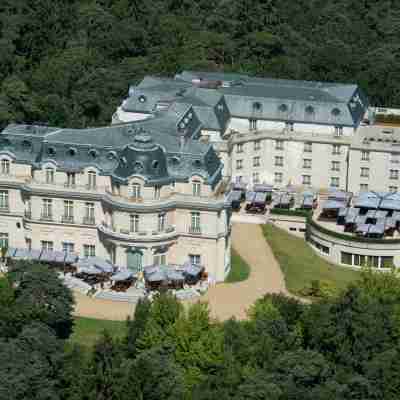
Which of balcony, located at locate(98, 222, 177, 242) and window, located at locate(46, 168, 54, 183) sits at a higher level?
window, located at locate(46, 168, 54, 183)

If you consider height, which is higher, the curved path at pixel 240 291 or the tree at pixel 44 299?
the tree at pixel 44 299

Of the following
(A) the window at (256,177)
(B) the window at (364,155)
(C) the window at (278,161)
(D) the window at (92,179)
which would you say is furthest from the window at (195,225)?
(B) the window at (364,155)

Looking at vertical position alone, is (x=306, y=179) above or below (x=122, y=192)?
below

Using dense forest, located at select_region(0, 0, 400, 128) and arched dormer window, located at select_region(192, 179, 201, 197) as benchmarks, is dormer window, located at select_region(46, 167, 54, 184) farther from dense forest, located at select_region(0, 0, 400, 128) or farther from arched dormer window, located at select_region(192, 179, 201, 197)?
dense forest, located at select_region(0, 0, 400, 128)

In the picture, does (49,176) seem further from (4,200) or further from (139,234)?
(139,234)

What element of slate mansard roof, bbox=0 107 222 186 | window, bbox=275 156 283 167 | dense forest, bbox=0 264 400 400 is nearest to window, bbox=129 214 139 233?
slate mansard roof, bbox=0 107 222 186

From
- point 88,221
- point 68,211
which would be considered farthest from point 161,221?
point 68,211

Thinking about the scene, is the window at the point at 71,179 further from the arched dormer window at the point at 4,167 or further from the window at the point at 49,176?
the arched dormer window at the point at 4,167
